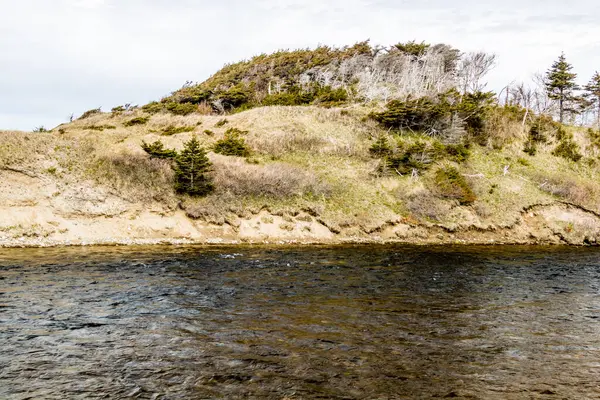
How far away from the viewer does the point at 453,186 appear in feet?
134

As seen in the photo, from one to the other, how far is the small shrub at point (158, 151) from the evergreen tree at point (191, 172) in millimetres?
2021

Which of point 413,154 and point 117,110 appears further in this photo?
point 117,110

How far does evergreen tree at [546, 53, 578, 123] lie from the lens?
65562 millimetres

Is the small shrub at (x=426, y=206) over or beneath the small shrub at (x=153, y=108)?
beneath

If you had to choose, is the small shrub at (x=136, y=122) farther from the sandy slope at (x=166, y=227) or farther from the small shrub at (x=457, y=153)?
the small shrub at (x=457, y=153)

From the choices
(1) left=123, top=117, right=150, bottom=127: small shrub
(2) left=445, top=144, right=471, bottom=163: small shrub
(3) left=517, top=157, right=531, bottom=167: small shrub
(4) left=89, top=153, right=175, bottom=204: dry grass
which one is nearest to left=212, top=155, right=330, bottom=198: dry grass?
(4) left=89, top=153, right=175, bottom=204: dry grass

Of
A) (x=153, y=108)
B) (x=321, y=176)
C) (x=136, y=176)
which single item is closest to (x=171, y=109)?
(x=153, y=108)

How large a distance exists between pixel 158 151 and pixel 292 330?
29.3 m

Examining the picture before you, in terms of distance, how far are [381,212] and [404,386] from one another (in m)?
29.0

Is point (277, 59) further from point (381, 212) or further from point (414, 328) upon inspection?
point (414, 328)

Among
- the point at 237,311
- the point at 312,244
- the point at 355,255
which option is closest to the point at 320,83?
the point at 312,244

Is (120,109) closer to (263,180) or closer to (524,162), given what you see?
(263,180)

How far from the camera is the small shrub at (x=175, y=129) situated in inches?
1781

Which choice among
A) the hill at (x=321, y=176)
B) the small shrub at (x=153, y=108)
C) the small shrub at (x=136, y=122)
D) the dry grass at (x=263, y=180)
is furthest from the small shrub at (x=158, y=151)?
the small shrub at (x=153, y=108)
